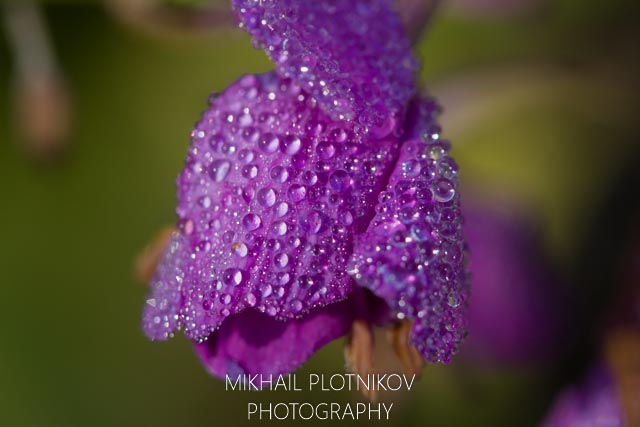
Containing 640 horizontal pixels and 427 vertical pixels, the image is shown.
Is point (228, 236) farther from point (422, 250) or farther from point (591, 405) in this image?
point (591, 405)

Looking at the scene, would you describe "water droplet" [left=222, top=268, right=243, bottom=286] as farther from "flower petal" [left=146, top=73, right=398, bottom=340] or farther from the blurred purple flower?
the blurred purple flower

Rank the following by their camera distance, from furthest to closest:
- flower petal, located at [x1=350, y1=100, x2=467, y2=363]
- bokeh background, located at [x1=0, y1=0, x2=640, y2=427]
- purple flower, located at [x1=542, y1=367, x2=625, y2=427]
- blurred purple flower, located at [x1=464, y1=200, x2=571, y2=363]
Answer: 1. bokeh background, located at [x1=0, y1=0, x2=640, y2=427]
2. blurred purple flower, located at [x1=464, y1=200, x2=571, y2=363]
3. purple flower, located at [x1=542, y1=367, x2=625, y2=427]
4. flower petal, located at [x1=350, y1=100, x2=467, y2=363]

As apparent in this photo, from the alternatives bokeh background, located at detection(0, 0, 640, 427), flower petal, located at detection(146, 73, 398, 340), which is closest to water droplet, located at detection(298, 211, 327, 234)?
flower petal, located at detection(146, 73, 398, 340)

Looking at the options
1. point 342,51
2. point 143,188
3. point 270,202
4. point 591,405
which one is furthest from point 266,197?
point 143,188

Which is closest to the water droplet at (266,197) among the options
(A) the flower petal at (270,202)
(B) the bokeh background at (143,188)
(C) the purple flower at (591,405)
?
(A) the flower petal at (270,202)

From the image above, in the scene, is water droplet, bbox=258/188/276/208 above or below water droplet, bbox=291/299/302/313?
above

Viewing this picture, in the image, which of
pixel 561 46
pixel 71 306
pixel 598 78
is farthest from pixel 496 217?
pixel 71 306

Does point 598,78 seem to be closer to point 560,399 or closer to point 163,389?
point 560,399

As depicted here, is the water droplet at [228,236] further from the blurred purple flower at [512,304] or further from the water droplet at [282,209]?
the blurred purple flower at [512,304]
